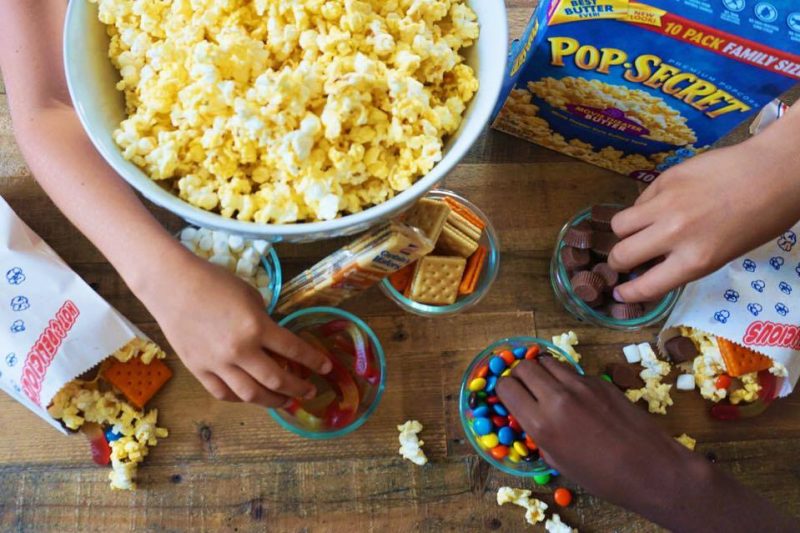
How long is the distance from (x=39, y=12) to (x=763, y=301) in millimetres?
1288

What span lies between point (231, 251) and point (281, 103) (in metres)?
0.42

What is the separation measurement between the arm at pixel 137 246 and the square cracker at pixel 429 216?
266 millimetres

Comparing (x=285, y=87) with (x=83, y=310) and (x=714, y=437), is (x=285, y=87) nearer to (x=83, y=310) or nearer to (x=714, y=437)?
(x=83, y=310)

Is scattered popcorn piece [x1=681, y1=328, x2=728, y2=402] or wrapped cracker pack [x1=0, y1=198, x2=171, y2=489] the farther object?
scattered popcorn piece [x1=681, y1=328, x2=728, y2=402]

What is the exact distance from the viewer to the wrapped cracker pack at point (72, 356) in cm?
102

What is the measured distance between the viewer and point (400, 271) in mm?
1125

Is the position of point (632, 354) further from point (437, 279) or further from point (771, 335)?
point (437, 279)

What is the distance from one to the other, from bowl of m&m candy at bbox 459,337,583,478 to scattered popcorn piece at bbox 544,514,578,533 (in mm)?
61

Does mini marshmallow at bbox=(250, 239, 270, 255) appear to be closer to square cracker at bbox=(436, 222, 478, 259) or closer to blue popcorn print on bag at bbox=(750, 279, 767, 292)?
square cracker at bbox=(436, 222, 478, 259)

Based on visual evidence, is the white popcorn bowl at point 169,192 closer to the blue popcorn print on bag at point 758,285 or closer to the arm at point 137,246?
the arm at point 137,246

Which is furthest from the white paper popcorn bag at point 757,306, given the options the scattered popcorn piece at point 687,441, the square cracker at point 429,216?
the square cracker at point 429,216

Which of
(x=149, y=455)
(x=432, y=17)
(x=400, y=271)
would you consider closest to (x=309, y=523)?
(x=149, y=455)

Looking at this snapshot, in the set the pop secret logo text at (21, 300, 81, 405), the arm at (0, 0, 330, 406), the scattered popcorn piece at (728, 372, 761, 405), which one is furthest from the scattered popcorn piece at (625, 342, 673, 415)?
the pop secret logo text at (21, 300, 81, 405)

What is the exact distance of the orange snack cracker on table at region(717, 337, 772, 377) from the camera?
3.67 ft
